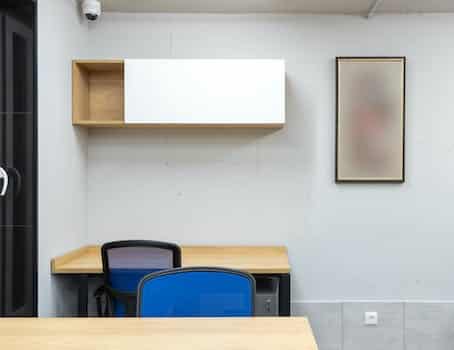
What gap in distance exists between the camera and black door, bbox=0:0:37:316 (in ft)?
8.75

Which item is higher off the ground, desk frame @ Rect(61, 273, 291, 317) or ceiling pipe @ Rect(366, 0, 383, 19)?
ceiling pipe @ Rect(366, 0, 383, 19)

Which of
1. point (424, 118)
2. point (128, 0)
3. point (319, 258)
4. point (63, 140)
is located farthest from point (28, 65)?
point (424, 118)

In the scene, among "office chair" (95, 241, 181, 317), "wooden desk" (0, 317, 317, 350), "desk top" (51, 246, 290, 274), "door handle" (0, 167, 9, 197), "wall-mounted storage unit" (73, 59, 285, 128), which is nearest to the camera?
"wooden desk" (0, 317, 317, 350)

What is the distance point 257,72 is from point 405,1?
3.69 feet

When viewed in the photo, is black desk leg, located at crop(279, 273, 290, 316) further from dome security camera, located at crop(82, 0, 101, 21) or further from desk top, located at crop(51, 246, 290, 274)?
dome security camera, located at crop(82, 0, 101, 21)

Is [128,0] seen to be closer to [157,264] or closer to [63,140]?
[63,140]

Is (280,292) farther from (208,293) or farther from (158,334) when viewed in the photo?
(158,334)

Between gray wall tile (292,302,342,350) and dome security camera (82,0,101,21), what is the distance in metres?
2.47

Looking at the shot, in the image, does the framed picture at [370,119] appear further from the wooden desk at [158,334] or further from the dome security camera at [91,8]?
the wooden desk at [158,334]

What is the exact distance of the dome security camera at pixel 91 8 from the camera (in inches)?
131

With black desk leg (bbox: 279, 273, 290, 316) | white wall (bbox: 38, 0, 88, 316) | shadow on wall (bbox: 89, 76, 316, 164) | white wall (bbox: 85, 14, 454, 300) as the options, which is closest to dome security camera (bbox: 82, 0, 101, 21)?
white wall (bbox: 38, 0, 88, 316)

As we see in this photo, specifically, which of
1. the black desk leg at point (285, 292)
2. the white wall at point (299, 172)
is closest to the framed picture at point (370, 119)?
the white wall at point (299, 172)

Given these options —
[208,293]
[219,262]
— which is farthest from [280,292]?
[208,293]

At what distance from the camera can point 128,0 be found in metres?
3.37
